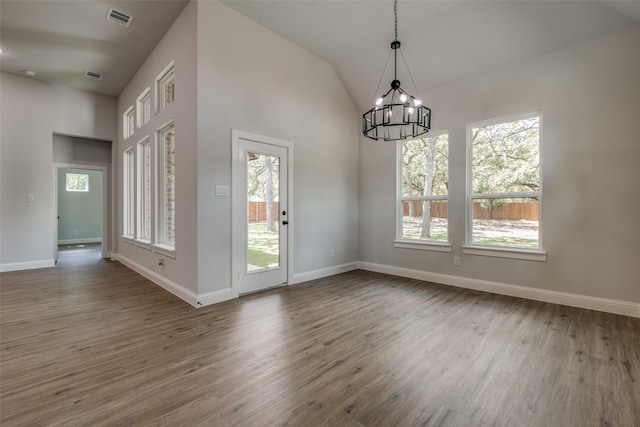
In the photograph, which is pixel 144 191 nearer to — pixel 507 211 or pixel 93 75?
pixel 93 75

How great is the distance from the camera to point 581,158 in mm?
3408

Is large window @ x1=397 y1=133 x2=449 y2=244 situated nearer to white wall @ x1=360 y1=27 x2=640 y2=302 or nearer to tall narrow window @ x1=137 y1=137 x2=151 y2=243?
white wall @ x1=360 y1=27 x2=640 y2=302

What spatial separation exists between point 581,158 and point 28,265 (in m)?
8.96

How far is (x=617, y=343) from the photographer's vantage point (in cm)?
250

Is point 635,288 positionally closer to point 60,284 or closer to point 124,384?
point 124,384

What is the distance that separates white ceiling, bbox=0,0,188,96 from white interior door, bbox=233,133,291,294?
1984 millimetres

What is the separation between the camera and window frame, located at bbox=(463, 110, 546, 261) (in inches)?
146

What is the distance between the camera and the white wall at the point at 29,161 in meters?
5.24

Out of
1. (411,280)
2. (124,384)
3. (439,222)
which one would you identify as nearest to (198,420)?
(124,384)

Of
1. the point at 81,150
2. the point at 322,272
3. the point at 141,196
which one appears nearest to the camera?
the point at 322,272

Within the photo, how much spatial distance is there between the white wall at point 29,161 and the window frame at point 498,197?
7503 mm

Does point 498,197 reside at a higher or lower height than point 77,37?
lower

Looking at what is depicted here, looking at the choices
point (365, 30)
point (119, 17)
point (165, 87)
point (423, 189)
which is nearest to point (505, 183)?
point (423, 189)

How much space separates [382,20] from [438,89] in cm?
140
